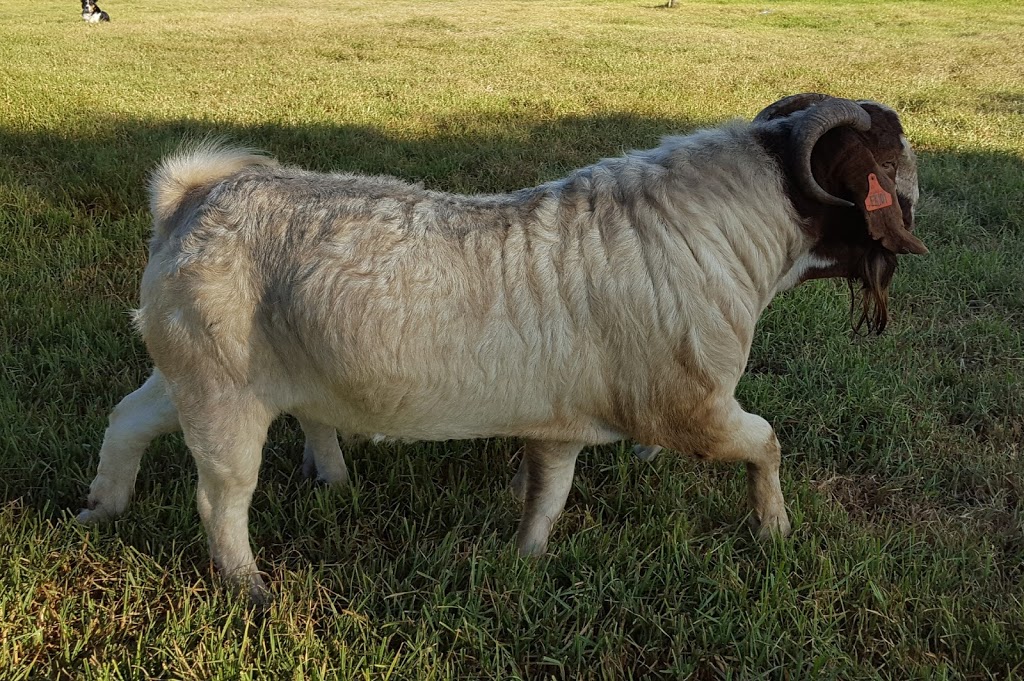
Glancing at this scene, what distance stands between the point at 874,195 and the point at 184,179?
2.48m

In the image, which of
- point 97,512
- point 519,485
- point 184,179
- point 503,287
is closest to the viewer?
point 503,287

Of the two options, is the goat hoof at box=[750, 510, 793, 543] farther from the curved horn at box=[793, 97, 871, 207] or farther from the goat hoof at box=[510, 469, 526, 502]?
the curved horn at box=[793, 97, 871, 207]

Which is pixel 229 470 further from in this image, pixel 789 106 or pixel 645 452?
pixel 789 106

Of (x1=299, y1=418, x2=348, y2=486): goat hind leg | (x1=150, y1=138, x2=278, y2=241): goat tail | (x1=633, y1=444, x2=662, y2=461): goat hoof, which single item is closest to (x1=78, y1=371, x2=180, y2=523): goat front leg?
(x1=299, y1=418, x2=348, y2=486): goat hind leg

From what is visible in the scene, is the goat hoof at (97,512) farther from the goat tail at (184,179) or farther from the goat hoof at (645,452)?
the goat hoof at (645,452)

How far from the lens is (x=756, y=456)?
10.3 ft

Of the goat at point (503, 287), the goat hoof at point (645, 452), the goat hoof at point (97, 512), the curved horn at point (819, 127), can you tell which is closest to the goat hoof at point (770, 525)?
the goat at point (503, 287)

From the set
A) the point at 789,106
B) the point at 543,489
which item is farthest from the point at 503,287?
the point at 789,106

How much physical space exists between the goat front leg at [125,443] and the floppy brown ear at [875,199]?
2692mm

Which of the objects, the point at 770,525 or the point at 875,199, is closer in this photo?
the point at 875,199

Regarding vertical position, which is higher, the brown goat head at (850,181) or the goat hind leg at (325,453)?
the brown goat head at (850,181)

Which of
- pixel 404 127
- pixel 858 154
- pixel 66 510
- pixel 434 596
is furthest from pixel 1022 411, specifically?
pixel 404 127

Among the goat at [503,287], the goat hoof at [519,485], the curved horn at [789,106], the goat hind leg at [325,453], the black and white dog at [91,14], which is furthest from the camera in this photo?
the black and white dog at [91,14]

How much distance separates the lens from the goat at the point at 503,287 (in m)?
2.65
